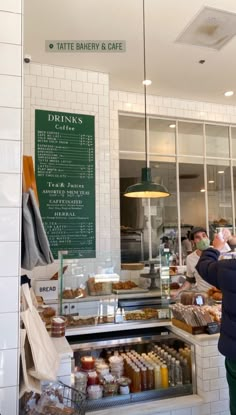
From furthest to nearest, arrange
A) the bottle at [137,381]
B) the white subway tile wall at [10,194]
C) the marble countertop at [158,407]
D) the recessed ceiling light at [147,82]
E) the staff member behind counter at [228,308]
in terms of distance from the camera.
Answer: the recessed ceiling light at [147,82] < the bottle at [137,381] < the marble countertop at [158,407] < the staff member behind counter at [228,308] < the white subway tile wall at [10,194]

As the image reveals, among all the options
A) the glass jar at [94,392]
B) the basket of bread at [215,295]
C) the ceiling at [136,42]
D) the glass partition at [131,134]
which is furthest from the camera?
the glass partition at [131,134]

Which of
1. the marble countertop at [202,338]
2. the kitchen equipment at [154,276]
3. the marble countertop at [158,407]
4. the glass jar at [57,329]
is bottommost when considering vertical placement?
the marble countertop at [158,407]

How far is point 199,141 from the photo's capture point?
666 centimetres

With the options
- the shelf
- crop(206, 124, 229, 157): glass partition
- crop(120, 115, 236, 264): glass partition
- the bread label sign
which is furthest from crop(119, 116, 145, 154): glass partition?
the shelf

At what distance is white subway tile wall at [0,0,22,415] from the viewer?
5.02ft

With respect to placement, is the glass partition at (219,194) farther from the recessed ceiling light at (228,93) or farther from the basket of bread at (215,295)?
the basket of bread at (215,295)

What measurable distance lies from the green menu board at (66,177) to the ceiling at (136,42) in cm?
90

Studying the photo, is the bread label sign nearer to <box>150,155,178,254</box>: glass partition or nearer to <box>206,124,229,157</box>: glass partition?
<box>150,155,178,254</box>: glass partition

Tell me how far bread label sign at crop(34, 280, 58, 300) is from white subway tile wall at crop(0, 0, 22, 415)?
111 inches

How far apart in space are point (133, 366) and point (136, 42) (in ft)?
12.6

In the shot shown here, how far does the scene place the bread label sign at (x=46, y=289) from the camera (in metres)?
4.30

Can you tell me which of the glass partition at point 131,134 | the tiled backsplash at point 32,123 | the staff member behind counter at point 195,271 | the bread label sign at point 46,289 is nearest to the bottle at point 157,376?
the tiled backsplash at point 32,123

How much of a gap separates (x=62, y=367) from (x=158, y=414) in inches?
33.1

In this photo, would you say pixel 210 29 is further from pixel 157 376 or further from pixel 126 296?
pixel 157 376
